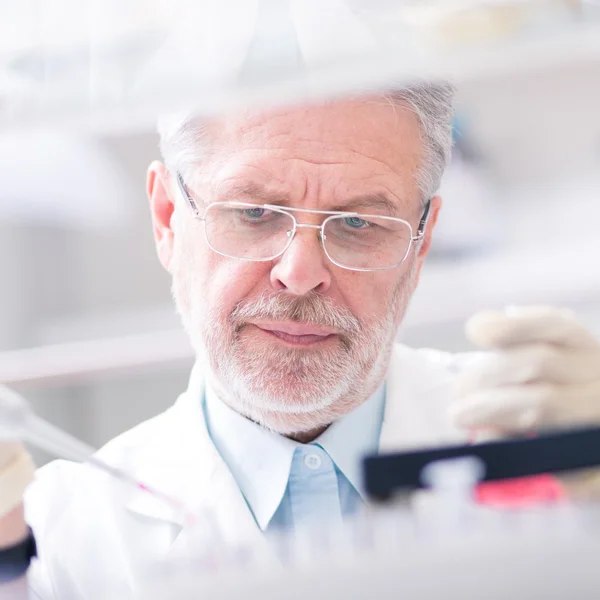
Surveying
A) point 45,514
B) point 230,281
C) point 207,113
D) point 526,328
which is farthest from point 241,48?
point 45,514

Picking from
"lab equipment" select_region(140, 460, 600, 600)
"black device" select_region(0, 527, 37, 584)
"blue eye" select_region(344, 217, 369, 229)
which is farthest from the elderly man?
"lab equipment" select_region(140, 460, 600, 600)

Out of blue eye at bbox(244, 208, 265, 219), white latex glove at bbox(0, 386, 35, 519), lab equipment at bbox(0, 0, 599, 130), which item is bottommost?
white latex glove at bbox(0, 386, 35, 519)

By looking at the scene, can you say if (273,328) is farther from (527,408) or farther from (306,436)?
(527,408)

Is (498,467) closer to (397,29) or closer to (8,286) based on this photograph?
(397,29)

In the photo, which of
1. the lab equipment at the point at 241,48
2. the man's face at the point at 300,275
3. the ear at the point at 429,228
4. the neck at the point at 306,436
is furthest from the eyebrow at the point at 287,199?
the neck at the point at 306,436

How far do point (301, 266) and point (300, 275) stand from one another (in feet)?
0.04

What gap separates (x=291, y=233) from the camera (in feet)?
3.34

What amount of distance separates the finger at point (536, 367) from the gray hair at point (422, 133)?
1.04 feet

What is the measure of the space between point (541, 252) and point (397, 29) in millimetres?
895

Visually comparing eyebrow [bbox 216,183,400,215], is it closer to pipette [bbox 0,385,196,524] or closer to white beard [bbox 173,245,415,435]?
white beard [bbox 173,245,415,435]

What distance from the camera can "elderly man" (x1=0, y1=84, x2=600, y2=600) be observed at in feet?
3.37

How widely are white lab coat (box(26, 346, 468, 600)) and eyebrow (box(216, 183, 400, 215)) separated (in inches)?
12.0

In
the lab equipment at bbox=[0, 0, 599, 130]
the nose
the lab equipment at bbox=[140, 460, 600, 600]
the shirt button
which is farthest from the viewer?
the shirt button

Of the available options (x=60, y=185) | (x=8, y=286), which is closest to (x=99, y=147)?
(x=60, y=185)
